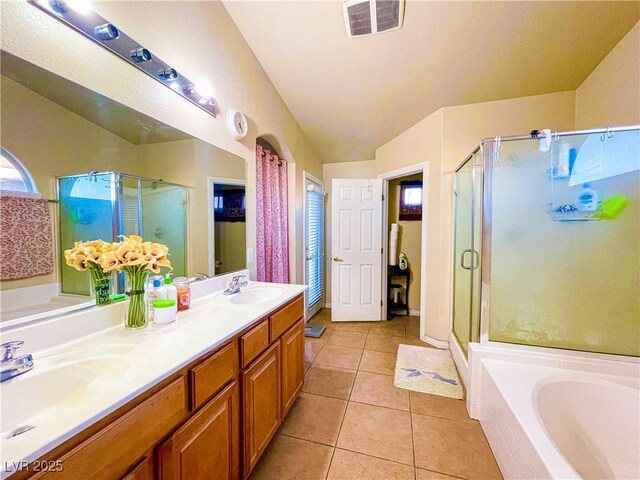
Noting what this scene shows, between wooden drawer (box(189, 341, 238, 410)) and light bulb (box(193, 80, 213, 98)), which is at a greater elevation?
light bulb (box(193, 80, 213, 98))

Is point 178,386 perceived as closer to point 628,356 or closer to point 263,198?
point 263,198

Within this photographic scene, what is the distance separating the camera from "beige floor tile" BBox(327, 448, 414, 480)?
136 centimetres

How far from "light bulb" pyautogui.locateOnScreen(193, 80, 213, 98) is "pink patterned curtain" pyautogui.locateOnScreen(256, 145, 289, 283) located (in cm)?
67

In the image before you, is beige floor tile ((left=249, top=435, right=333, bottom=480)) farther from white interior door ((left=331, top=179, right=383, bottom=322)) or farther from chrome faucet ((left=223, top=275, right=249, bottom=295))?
white interior door ((left=331, top=179, right=383, bottom=322))

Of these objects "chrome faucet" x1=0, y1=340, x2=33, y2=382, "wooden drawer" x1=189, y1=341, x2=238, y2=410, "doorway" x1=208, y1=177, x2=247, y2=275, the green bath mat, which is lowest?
the green bath mat

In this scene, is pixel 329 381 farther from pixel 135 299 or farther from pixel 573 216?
pixel 573 216

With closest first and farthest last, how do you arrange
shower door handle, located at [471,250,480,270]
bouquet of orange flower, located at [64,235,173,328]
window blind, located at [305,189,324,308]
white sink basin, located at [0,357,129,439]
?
white sink basin, located at [0,357,129,439] → bouquet of orange flower, located at [64,235,173,328] → shower door handle, located at [471,250,480,270] → window blind, located at [305,189,324,308]

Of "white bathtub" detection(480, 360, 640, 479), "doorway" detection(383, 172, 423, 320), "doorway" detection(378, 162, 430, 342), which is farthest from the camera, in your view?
"doorway" detection(383, 172, 423, 320)

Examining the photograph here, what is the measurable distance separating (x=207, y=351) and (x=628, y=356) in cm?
243

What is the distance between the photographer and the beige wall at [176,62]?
90 centimetres

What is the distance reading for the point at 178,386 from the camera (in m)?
0.86

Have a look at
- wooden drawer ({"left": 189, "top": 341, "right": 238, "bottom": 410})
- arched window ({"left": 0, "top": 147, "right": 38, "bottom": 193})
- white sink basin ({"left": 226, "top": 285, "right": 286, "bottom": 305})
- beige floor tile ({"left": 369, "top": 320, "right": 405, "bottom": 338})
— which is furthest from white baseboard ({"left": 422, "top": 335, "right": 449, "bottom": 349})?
arched window ({"left": 0, "top": 147, "right": 38, "bottom": 193})

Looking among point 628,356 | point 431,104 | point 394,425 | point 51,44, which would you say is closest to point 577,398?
point 628,356

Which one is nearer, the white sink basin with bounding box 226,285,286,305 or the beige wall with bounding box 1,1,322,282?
the beige wall with bounding box 1,1,322,282
